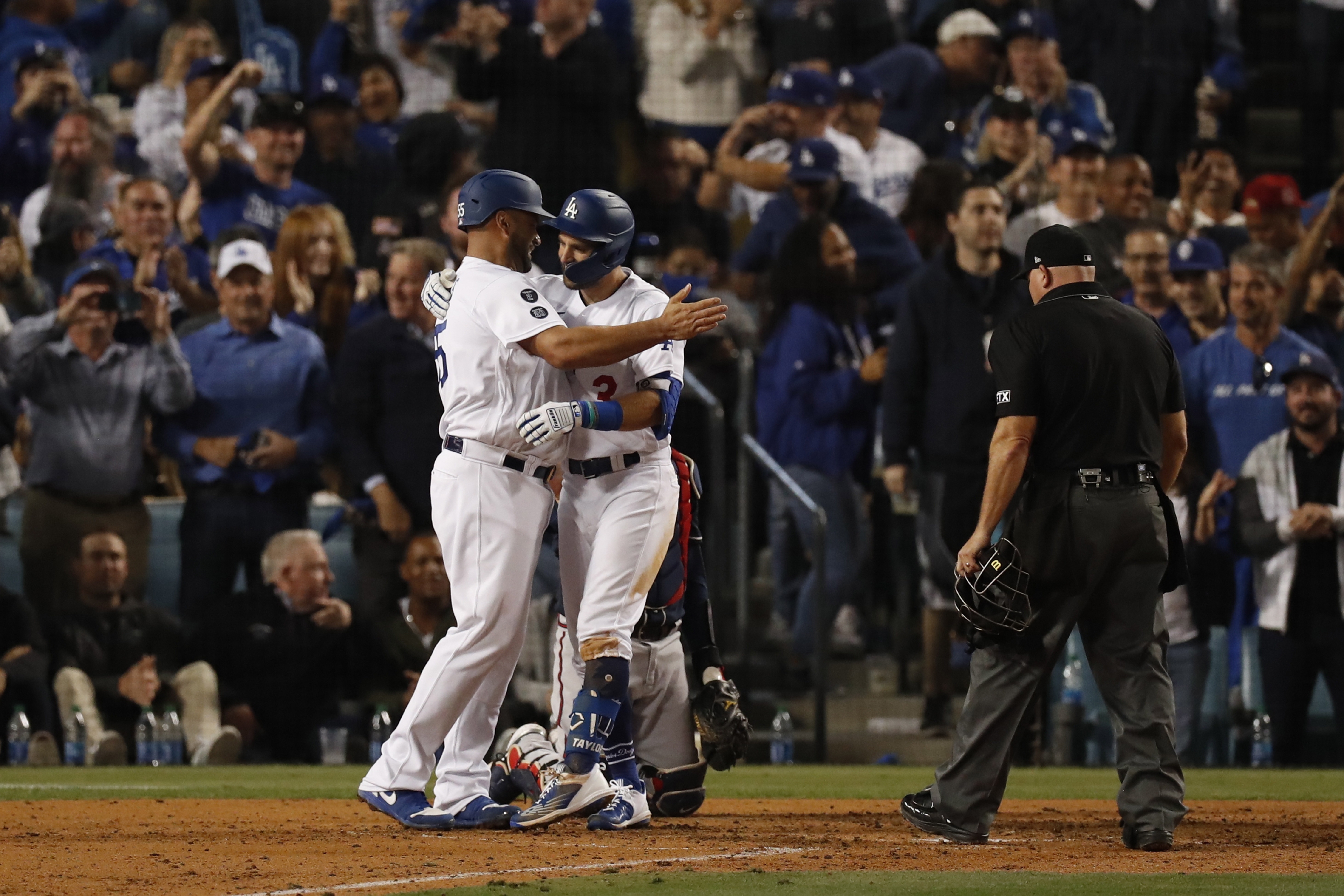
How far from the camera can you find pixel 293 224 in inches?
394

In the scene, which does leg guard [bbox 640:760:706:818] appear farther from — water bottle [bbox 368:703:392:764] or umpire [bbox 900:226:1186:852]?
water bottle [bbox 368:703:392:764]

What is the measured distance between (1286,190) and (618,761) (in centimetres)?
643

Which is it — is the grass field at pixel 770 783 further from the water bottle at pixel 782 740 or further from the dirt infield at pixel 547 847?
the dirt infield at pixel 547 847

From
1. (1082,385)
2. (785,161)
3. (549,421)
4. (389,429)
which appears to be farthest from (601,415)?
(785,161)

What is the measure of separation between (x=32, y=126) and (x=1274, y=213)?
7.26m

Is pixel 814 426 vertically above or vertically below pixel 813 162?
below

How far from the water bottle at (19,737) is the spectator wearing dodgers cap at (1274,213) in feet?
22.9

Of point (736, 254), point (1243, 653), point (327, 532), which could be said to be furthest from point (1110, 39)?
point (327, 532)

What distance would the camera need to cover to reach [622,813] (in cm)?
564

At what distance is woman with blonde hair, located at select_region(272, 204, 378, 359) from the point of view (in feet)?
32.6

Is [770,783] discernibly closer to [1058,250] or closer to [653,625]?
[653,625]

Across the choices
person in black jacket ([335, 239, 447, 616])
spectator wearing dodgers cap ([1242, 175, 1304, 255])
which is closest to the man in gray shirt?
person in black jacket ([335, 239, 447, 616])

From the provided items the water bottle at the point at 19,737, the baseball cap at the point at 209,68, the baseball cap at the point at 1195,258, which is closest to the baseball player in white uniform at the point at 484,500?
the water bottle at the point at 19,737

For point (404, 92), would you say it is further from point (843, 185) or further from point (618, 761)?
point (618, 761)
